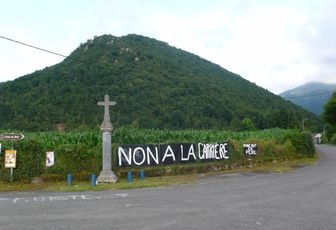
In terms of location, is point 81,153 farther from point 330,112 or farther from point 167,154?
point 330,112

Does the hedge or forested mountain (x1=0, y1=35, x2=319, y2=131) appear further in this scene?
forested mountain (x1=0, y1=35, x2=319, y2=131)

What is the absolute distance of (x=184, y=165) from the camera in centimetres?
2248

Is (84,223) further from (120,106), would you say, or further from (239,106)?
(239,106)

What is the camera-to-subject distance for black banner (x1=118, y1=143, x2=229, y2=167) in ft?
67.4

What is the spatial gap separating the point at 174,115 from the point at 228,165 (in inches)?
1223

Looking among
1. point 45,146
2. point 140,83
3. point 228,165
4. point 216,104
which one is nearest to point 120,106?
point 140,83

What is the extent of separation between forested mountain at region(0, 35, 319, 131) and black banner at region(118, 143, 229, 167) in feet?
59.8

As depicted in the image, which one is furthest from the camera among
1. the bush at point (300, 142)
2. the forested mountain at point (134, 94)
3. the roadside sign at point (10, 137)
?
the forested mountain at point (134, 94)

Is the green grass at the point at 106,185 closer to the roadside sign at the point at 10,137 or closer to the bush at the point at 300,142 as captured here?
the roadside sign at the point at 10,137

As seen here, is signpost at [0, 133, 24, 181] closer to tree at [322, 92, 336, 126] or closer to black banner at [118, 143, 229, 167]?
black banner at [118, 143, 229, 167]

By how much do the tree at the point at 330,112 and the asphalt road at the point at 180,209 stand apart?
2374 inches

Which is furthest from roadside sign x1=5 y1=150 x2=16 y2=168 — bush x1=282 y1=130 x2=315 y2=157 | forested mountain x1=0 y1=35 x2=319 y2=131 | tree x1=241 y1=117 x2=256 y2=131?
tree x1=241 y1=117 x2=256 y2=131

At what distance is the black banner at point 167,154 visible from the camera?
20.5 metres

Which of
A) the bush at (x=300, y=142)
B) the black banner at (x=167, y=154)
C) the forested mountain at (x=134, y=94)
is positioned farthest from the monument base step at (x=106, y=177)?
the forested mountain at (x=134, y=94)
